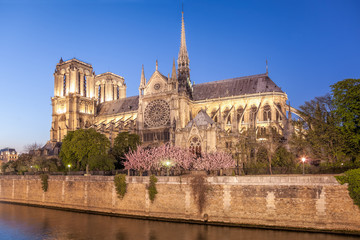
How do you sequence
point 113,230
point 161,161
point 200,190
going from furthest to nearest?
1. point 161,161
2. point 200,190
3. point 113,230

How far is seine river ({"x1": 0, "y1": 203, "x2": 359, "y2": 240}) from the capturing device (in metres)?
22.2

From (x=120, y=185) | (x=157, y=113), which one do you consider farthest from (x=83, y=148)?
(x=157, y=113)

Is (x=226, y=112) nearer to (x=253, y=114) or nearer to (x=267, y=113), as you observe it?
(x=253, y=114)

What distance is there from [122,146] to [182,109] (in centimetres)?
1334

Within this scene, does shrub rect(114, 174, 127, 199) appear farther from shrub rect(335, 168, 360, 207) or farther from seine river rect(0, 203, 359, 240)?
shrub rect(335, 168, 360, 207)

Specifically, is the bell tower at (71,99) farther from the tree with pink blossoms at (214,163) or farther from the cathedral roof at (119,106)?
the tree with pink blossoms at (214,163)

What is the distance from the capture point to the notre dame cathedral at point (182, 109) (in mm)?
43906

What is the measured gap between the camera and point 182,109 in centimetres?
5503

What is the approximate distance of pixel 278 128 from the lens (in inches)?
1885

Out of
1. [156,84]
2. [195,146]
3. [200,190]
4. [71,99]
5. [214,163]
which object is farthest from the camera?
[71,99]

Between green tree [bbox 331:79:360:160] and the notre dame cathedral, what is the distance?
1530cm

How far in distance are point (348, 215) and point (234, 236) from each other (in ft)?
24.3

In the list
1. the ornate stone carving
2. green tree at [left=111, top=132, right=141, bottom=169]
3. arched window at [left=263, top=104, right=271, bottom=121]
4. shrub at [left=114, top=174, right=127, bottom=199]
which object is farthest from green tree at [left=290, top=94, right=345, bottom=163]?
the ornate stone carving

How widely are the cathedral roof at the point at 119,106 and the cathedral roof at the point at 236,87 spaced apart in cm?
1547
